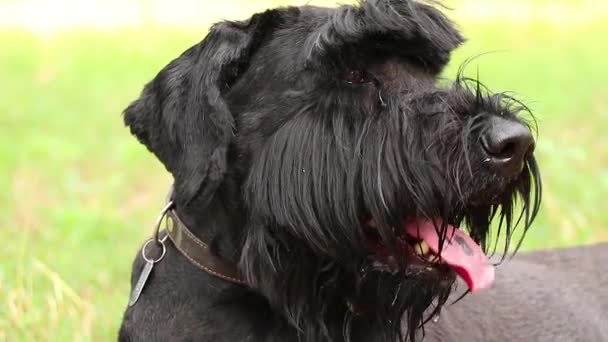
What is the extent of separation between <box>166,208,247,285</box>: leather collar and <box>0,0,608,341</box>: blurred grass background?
3.82 feet

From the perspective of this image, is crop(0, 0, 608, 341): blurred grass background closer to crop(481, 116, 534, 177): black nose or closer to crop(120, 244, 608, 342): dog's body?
crop(120, 244, 608, 342): dog's body

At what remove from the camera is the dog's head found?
108 inches

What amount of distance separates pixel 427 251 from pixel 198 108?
86 centimetres

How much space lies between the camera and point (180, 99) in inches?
122

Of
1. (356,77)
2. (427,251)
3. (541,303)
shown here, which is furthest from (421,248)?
(541,303)

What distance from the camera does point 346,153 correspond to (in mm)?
2844

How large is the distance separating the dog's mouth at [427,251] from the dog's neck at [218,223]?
462 mm

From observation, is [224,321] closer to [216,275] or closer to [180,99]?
[216,275]

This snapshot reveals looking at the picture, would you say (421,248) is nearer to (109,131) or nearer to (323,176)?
(323,176)

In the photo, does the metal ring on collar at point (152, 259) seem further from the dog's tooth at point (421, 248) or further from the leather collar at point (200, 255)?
the dog's tooth at point (421, 248)

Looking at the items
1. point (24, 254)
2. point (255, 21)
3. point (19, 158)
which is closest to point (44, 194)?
point (19, 158)

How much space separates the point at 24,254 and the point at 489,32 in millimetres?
11742

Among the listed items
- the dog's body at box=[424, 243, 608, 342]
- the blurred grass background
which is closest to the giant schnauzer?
the dog's body at box=[424, 243, 608, 342]

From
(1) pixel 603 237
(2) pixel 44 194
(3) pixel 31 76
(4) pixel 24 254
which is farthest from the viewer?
(3) pixel 31 76
